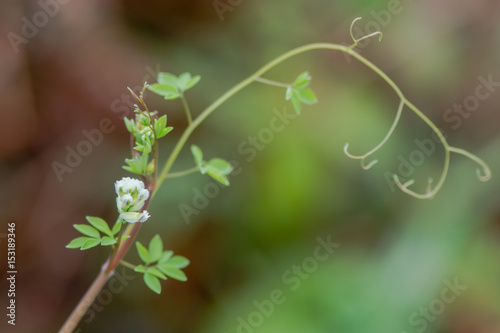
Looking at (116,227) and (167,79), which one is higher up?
(167,79)

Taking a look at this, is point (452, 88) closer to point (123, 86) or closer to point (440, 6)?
point (440, 6)

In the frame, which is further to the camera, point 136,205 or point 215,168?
point 215,168

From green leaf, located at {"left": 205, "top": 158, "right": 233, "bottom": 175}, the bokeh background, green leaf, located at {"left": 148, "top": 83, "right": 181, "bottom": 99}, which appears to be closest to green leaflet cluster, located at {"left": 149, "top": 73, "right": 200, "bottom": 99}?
green leaf, located at {"left": 148, "top": 83, "right": 181, "bottom": 99}

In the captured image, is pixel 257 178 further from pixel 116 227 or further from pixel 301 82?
pixel 116 227

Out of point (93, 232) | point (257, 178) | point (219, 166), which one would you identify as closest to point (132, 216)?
point (93, 232)

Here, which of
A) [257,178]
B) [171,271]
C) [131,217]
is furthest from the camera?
[257,178]

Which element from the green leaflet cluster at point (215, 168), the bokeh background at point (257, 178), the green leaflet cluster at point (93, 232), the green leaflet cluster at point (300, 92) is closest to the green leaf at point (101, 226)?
the green leaflet cluster at point (93, 232)

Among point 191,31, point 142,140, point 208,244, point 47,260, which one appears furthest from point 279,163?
point 142,140

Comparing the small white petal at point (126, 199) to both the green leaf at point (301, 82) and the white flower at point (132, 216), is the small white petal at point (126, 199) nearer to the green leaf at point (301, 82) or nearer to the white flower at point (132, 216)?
the white flower at point (132, 216)

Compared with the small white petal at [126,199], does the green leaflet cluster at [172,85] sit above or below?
above
